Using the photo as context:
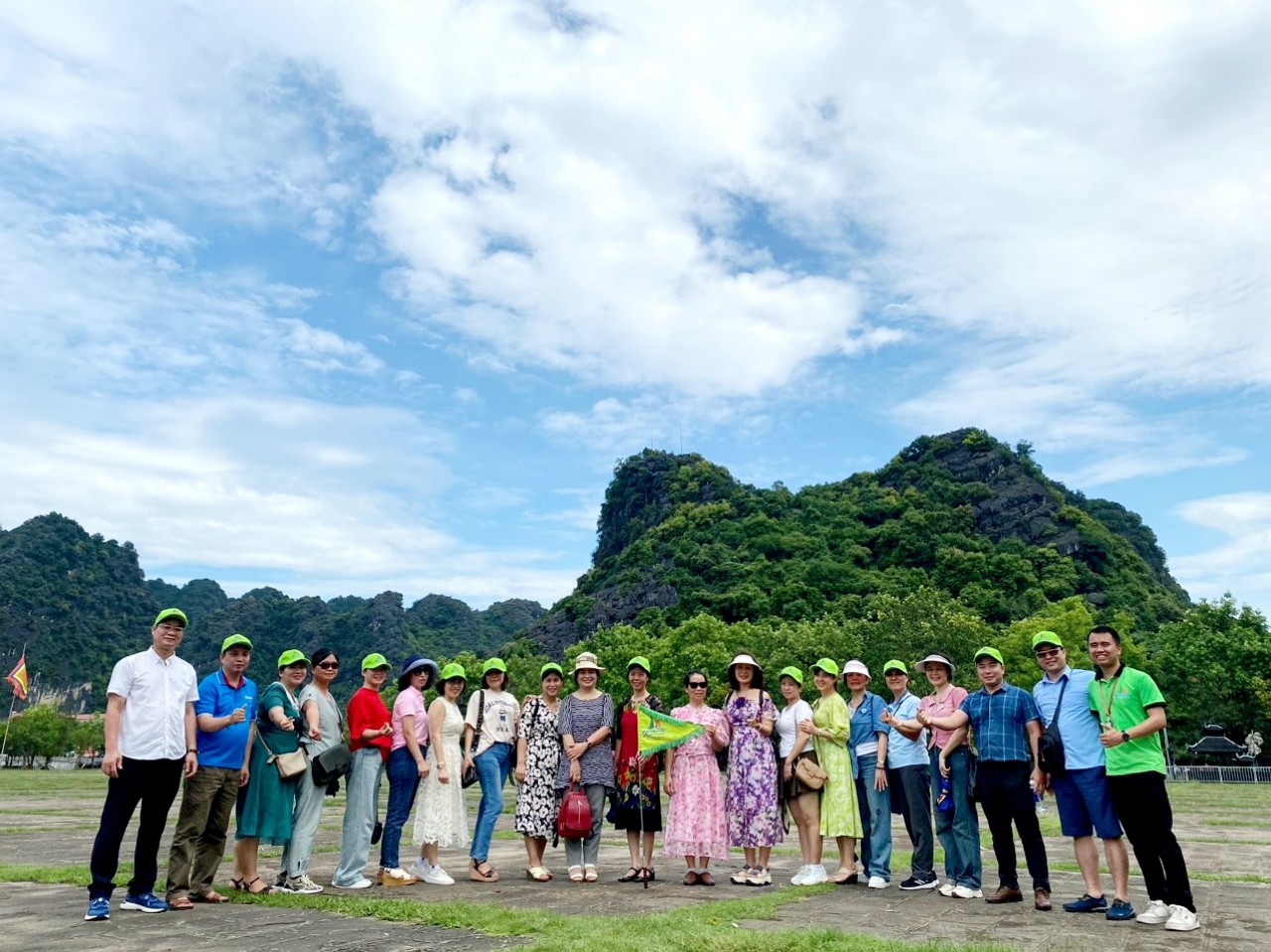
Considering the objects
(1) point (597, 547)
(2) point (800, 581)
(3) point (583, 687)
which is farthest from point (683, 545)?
(3) point (583, 687)

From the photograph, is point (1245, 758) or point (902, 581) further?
point (902, 581)

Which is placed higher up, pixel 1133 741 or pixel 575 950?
pixel 1133 741

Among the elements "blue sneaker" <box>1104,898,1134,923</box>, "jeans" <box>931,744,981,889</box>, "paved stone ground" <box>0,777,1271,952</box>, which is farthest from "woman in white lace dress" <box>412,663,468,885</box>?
"blue sneaker" <box>1104,898,1134,923</box>

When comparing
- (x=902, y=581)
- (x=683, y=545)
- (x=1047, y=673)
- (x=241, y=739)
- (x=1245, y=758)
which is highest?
(x=683, y=545)

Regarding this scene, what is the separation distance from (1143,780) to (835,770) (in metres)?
2.41

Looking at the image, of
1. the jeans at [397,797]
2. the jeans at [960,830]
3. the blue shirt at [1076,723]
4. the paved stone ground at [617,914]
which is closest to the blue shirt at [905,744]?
the jeans at [960,830]

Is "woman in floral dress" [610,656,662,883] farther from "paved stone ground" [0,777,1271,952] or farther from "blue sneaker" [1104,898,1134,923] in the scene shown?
"blue sneaker" [1104,898,1134,923]

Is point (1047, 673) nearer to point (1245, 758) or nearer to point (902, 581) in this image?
point (1245, 758)

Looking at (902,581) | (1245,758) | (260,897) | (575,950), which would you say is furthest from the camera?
(902,581)

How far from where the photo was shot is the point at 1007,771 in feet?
20.1

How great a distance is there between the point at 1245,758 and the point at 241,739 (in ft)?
137

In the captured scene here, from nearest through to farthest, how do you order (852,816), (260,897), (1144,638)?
(260,897), (852,816), (1144,638)

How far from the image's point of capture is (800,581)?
75188mm

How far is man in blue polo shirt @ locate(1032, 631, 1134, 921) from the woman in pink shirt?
4788 millimetres
